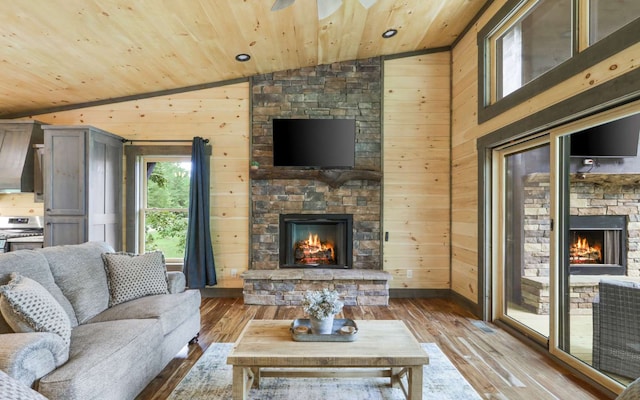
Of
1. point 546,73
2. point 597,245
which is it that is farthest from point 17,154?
point 597,245

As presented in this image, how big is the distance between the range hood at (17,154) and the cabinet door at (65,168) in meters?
0.67

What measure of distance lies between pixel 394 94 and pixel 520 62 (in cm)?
173

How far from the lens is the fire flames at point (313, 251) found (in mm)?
4918

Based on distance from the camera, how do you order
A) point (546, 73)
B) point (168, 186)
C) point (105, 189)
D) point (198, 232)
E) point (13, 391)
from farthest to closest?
point (168, 186)
point (198, 232)
point (105, 189)
point (546, 73)
point (13, 391)

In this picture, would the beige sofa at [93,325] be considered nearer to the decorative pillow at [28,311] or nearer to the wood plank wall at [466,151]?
the decorative pillow at [28,311]

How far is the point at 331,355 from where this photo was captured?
1.95 m

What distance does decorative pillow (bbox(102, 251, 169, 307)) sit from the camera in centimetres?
281

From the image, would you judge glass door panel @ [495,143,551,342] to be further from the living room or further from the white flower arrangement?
the white flower arrangement

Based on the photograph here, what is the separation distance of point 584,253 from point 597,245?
0.12 meters

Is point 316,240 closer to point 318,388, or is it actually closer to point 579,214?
point 318,388

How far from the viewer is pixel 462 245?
4.49 metres

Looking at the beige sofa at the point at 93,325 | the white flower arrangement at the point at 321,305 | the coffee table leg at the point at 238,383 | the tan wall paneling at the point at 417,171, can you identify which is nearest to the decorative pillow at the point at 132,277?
the beige sofa at the point at 93,325

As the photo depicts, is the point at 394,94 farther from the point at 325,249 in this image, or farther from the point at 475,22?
the point at 325,249

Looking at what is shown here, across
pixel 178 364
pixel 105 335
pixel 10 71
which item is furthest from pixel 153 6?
pixel 178 364
